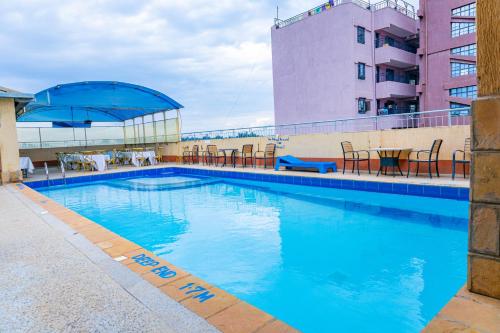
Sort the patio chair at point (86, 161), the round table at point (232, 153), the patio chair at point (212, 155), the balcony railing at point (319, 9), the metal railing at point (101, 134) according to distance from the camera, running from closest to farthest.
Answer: the round table at point (232, 153) < the patio chair at point (86, 161) < the patio chair at point (212, 155) < the metal railing at point (101, 134) < the balcony railing at point (319, 9)

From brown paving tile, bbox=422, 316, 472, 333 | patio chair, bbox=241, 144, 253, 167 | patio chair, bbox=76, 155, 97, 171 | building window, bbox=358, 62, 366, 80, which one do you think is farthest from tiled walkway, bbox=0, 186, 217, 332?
building window, bbox=358, 62, 366, 80

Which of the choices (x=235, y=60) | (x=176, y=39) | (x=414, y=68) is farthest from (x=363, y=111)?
(x=176, y=39)

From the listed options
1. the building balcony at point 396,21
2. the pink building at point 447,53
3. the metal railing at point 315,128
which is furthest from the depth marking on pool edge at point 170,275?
the building balcony at point 396,21

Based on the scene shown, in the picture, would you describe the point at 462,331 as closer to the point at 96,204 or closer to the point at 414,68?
the point at 96,204

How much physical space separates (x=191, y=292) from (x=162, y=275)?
1.24 ft

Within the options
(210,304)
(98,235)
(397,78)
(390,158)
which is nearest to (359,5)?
(397,78)

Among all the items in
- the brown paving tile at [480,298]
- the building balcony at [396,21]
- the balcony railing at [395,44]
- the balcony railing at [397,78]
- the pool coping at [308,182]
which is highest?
the building balcony at [396,21]

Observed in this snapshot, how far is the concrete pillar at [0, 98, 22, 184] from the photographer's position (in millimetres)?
8109

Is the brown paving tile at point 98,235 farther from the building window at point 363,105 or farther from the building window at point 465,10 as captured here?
the building window at point 465,10

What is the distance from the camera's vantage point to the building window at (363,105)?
59.1 feet

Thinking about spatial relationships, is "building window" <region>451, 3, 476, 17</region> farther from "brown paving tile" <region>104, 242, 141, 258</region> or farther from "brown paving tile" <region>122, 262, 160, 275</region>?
"brown paving tile" <region>122, 262, 160, 275</region>

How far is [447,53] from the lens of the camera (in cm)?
1711

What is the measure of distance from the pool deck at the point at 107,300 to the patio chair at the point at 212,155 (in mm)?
9613

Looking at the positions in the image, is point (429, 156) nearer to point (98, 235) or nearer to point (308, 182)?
point (308, 182)
